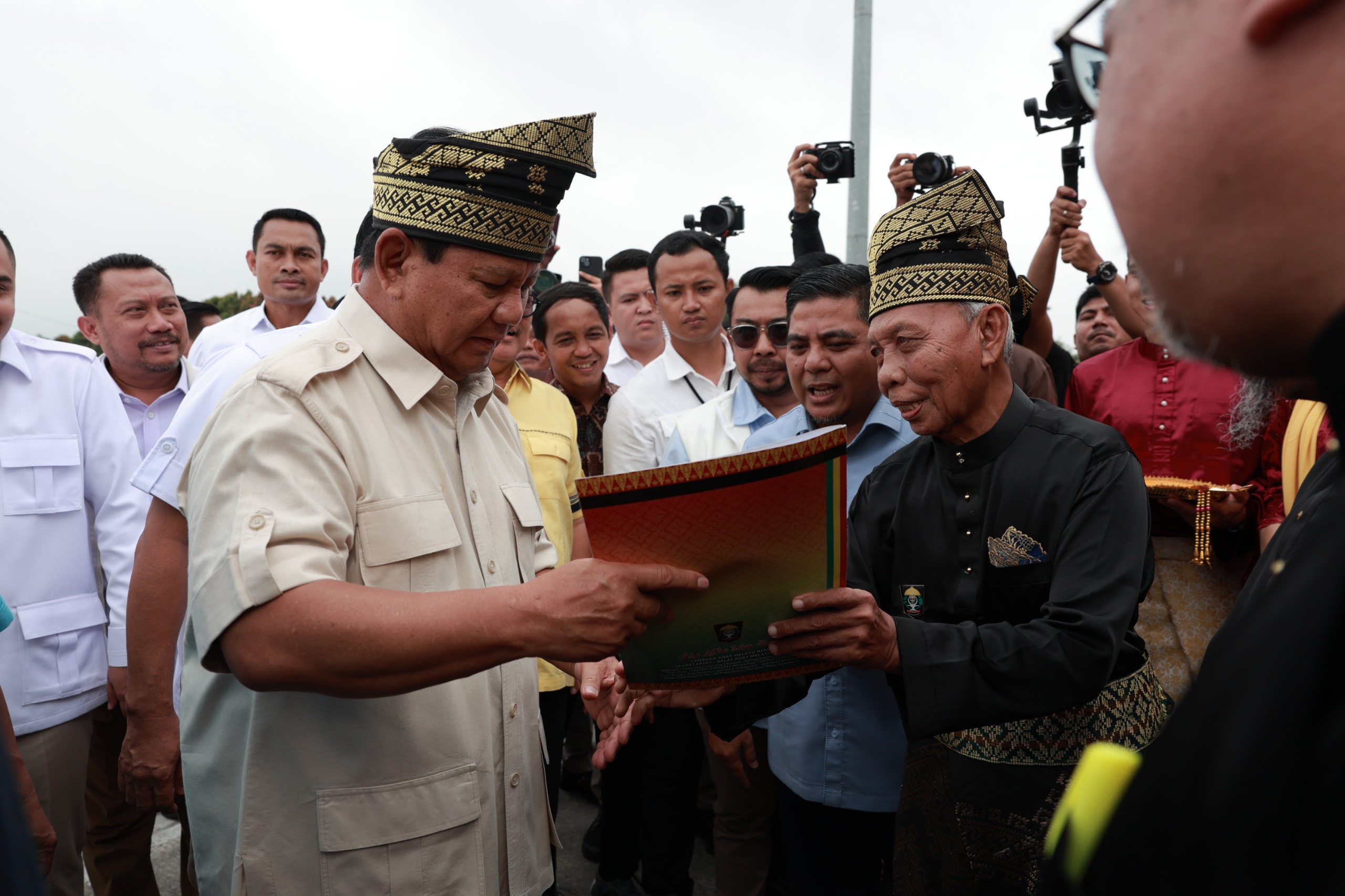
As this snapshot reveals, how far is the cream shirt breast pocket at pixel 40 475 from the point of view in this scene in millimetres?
3004

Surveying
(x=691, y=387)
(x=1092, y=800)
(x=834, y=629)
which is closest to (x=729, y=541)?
(x=834, y=629)

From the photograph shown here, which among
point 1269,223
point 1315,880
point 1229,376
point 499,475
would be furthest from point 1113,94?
point 1229,376

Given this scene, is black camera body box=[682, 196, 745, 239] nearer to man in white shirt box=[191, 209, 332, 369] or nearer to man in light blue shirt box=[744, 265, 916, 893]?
man in white shirt box=[191, 209, 332, 369]

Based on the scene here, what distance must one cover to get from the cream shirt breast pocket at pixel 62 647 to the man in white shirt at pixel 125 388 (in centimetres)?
13

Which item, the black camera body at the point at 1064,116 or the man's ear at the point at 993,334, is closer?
the man's ear at the point at 993,334

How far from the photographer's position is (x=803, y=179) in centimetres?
512

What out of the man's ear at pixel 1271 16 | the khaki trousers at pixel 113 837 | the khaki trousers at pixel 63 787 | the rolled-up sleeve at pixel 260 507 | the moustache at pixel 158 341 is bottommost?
the khaki trousers at pixel 113 837

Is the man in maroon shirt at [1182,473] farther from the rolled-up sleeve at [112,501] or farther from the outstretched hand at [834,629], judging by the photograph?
the rolled-up sleeve at [112,501]

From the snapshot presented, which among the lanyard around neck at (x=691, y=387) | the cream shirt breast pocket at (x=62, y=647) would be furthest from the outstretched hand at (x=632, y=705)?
the lanyard around neck at (x=691, y=387)

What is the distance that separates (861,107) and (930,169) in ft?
9.91

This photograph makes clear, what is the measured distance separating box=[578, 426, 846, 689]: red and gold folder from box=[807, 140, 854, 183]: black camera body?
404cm

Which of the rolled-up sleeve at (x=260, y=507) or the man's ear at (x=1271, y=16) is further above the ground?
the man's ear at (x=1271, y=16)

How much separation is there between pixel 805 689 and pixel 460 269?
52.9 inches

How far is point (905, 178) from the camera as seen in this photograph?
4355 mm
